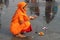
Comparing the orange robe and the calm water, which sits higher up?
the orange robe

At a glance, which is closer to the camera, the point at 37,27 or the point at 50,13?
the point at 37,27

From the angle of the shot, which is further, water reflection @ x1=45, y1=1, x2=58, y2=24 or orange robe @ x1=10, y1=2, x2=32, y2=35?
water reflection @ x1=45, y1=1, x2=58, y2=24

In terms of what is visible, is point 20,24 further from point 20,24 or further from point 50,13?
point 50,13

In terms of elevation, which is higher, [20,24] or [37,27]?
[20,24]

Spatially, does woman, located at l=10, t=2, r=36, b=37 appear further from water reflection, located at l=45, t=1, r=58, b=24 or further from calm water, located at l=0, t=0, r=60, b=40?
water reflection, located at l=45, t=1, r=58, b=24

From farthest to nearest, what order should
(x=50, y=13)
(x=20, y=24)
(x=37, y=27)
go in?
(x=50, y=13) < (x=37, y=27) < (x=20, y=24)

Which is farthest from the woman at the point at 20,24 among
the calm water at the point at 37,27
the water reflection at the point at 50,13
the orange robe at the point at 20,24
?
the water reflection at the point at 50,13

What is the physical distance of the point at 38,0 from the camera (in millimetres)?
16516

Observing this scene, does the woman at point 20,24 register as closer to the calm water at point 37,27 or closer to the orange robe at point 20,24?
the orange robe at point 20,24

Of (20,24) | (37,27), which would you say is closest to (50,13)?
(37,27)

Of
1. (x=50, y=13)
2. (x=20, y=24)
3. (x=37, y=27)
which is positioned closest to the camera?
(x=20, y=24)

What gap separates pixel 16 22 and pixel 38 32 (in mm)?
905

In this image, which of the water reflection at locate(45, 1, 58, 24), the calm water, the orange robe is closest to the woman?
the orange robe

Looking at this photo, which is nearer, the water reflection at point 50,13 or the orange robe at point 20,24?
the orange robe at point 20,24
